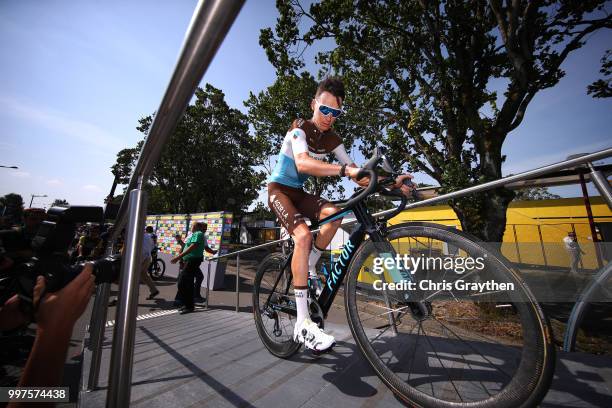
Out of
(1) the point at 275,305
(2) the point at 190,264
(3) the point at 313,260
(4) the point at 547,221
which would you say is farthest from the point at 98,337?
(4) the point at 547,221

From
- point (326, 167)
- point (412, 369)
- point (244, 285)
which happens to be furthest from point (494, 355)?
point (244, 285)

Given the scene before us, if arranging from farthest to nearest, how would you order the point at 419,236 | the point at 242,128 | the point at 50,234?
the point at 242,128 < the point at 419,236 < the point at 50,234

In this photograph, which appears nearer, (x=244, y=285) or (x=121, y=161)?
(x=244, y=285)

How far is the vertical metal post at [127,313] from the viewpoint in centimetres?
74

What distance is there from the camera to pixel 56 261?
835 millimetres

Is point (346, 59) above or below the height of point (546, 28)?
above

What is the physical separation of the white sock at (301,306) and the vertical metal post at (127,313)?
1196mm

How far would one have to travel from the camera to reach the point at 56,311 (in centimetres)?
77

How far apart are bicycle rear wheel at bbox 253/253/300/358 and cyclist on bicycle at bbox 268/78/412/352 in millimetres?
487

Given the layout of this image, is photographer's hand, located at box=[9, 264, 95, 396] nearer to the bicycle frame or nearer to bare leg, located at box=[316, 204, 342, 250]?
the bicycle frame

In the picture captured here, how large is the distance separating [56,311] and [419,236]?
1.67m

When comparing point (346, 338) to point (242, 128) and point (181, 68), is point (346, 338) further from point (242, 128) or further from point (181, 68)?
point (242, 128)

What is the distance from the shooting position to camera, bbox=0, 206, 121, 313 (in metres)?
0.77

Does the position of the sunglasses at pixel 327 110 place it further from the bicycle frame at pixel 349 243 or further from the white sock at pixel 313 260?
the white sock at pixel 313 260
